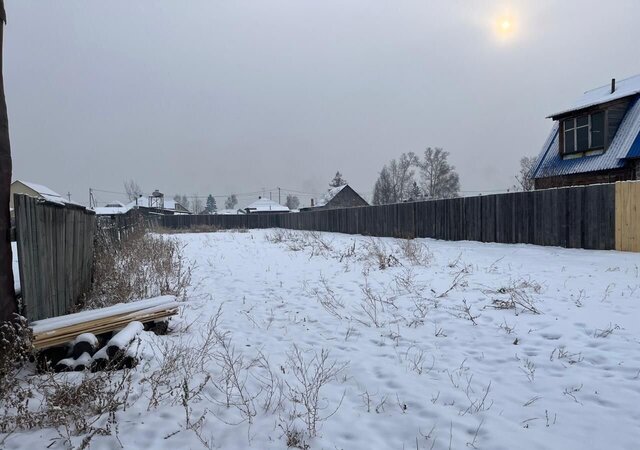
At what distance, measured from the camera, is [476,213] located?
13.5 m

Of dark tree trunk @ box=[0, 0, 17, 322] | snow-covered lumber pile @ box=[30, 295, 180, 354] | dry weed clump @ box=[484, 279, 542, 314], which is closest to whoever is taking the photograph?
dark tree trunk @ box=[0, 0, 17, 322]

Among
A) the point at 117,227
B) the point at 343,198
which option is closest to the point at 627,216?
the point at 117,227

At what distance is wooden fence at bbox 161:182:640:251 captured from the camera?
30.0 ft

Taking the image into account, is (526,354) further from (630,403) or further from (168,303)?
(168,303)

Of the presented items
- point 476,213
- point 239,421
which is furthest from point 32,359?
point 476,213

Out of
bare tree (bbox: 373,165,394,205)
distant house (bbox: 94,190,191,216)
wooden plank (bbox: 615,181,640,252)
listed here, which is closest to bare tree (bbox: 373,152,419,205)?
bare tree (bbox: 373,165,394,205)

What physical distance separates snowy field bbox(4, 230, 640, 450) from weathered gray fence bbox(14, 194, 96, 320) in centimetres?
109

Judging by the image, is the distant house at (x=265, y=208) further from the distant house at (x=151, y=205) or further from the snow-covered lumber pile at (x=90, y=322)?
the snow-covered lumber pile at (x=90, y=322)

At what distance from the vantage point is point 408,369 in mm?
3311

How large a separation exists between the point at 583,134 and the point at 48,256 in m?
18.8

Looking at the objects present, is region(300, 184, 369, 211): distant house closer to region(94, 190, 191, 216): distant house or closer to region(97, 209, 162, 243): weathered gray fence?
region(94, 190, 191, 216): distant house

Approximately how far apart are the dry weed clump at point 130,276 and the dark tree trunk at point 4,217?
6.77 feet

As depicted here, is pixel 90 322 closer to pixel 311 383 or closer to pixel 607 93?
pixel 311 383

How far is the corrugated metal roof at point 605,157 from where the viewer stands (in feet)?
46.8
